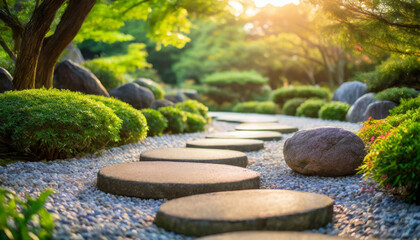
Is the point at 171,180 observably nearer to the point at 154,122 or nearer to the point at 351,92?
the point at 154,122

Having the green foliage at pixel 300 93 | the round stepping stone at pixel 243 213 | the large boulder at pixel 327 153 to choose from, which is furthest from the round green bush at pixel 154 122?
the green foliage at pixel 300 93

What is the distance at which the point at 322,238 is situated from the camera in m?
2.14

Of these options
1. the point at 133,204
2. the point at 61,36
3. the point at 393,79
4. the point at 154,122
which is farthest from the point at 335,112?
the point at 133,204

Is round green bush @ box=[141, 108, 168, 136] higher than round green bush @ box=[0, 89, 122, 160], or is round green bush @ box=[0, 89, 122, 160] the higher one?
round green bush @ box=[0, 89, 122, 160]

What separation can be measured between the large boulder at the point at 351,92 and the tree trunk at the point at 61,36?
9.05m

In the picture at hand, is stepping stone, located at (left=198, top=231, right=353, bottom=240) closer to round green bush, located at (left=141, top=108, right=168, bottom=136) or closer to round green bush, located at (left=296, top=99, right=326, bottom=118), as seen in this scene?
round green bush, located at (left=141, top=108, right=168, bottom=136)

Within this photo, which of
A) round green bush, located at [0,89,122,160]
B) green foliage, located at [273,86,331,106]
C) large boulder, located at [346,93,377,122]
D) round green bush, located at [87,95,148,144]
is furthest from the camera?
green foliage, located at [273,86,331,106]

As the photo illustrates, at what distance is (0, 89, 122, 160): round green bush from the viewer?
3984 mm

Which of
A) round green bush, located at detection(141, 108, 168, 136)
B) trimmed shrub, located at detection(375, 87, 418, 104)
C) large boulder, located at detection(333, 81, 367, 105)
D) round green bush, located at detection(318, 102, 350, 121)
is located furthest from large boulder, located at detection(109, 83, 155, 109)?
large boulder, located at detection(333, 81, 367, 105)

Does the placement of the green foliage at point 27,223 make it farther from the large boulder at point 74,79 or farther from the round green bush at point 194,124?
the round green bush at point 194,124

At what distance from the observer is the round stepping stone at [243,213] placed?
233 cm

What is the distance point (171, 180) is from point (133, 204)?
0.42m

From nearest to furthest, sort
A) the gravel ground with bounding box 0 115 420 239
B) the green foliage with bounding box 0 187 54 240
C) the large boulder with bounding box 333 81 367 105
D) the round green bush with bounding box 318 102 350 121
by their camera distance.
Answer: the green foliage with bounding box 0 187 54 240
the gravel ground with bounding box 0 115 420 239
the round green bush with bounding box 318 102 350 121
the large boulder with bounding box 333 81 367 105

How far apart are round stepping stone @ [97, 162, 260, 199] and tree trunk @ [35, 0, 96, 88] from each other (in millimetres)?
2813
